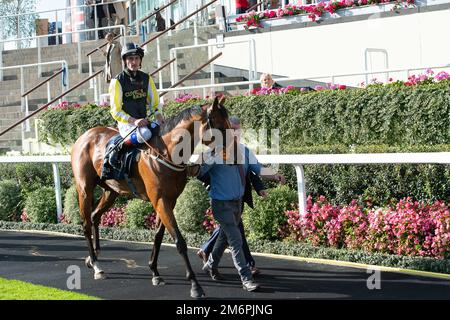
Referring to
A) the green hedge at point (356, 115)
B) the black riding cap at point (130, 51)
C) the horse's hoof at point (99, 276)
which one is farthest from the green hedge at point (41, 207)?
the black riding cap at point (130, 51)

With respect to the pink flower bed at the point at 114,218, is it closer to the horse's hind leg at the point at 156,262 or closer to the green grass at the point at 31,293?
the horse's hind leg at the point at 156,262

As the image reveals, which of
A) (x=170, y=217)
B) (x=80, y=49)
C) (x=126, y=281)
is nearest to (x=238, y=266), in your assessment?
(x=170, y=217)

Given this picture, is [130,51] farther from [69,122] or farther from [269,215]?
[69,122]

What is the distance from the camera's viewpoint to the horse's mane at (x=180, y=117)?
26.1 feet

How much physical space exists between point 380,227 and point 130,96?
303cm

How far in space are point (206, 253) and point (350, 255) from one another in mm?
1562

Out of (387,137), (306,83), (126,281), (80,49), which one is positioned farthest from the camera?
(80,49)

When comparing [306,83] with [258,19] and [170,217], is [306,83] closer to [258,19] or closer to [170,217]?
[258,19]

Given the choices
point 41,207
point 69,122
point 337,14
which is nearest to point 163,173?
point 41,207

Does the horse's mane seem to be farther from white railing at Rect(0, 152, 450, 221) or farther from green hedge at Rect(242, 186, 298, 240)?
green hedge at Rect(242, 186, 298, 240)

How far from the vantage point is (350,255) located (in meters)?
9.02

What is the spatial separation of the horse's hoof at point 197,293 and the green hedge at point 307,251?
210 centimetres

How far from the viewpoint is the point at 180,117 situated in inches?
320

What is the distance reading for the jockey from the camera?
8.73 meters
